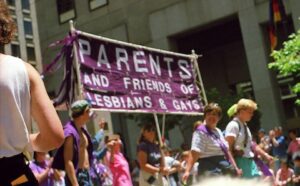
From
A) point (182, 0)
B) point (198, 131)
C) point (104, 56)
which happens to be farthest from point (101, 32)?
point (198, 131)

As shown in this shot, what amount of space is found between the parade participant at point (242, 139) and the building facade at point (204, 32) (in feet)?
54.2

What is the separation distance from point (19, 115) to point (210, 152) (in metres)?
5.27

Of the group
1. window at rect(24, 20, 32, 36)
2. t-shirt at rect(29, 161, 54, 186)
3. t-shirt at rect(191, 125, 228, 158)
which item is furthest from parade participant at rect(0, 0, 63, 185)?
window at rect(24, 20, 32, 36)

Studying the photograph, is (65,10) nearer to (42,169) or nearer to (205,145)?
(205,145)

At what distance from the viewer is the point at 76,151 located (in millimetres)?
5523

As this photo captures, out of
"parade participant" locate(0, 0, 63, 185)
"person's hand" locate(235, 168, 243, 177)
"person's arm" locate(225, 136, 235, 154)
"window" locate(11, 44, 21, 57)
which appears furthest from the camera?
"window" locate(11, 44, 21, 57)

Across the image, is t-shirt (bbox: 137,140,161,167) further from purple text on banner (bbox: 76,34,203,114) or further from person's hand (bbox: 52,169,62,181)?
person's hand (bbox: 52,169,62,181)

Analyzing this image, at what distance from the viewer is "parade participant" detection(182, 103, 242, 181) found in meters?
7.19

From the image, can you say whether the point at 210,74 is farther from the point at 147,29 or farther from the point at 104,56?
the point at 104,56

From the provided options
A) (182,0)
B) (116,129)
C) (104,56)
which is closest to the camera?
(104,56)

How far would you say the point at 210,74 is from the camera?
106 ft

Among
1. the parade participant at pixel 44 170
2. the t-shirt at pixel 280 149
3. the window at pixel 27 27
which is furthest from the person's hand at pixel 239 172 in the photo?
the window at pixel 27 27

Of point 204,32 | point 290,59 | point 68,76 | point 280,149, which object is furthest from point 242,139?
point 204,32

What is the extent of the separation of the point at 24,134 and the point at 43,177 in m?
4.32
